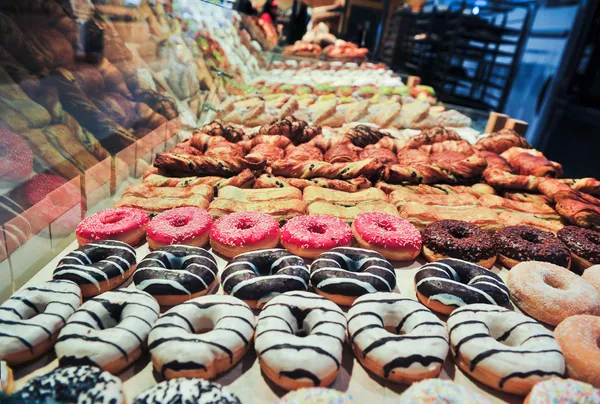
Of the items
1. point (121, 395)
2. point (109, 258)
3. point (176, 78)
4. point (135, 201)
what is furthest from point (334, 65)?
point (121, 395)

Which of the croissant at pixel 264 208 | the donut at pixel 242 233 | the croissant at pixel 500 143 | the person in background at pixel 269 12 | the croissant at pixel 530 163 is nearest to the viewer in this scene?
the donut at pixel 242 233

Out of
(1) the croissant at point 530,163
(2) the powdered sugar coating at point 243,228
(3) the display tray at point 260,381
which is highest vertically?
(1) the croissant at point 530,163

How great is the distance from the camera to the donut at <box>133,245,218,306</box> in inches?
64.9

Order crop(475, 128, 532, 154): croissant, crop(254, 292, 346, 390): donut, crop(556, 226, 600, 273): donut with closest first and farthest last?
crop(254, 292, 346, 390): donut → crop(556, 226, 600, 273): donut → crop(475, 128, 532, 154): croissant

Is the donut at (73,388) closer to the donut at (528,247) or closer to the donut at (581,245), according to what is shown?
the donut at (528,247)

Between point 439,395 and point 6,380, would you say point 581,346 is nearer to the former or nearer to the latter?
point 439,395

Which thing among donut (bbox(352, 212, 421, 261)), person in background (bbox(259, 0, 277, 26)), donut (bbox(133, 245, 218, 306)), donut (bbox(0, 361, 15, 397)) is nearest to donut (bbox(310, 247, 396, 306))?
donut (bbox(352, 212, 421, 261))

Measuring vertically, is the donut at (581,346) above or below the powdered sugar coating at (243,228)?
above

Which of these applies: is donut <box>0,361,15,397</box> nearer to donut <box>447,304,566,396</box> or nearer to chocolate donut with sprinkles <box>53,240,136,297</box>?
chocolate donut with sprinkles <box>53,240,136,297</box>

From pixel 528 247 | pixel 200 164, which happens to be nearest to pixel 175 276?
pixel 200 164

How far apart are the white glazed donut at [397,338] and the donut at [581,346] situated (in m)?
0.50

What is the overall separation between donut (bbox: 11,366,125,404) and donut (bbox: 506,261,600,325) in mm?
1874

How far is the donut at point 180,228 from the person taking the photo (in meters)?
2.05

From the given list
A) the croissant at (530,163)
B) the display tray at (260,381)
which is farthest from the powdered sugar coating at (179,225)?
the croissant at (530,163)
